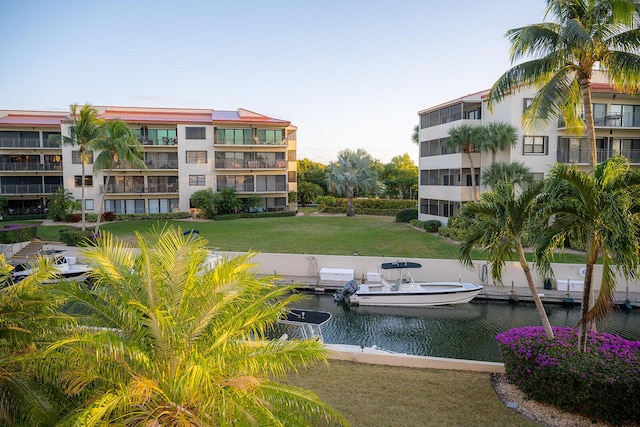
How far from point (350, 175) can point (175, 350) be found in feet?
143

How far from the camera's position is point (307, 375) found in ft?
33.9

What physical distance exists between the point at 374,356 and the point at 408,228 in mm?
27484

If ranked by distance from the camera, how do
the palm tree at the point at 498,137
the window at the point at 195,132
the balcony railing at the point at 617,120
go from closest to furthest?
the palm tree at the point at 498,137 → the balcony railing at the point at 617,120 → the window at the point at 195,132

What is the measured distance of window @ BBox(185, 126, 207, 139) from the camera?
150 ft

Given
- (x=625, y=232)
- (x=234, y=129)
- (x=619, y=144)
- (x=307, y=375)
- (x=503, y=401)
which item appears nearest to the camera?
(x=625, y=232)

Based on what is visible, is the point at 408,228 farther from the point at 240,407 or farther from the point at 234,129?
the point at 240,407

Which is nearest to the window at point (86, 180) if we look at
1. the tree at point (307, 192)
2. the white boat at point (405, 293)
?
the tree at point (307, 192)

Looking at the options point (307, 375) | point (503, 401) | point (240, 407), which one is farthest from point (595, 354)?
point (240, 407)

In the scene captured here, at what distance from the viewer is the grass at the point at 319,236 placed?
90.6 feet

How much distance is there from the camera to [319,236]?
3338 cm

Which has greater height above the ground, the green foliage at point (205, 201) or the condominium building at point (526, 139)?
the condominium building at point (526, 139)

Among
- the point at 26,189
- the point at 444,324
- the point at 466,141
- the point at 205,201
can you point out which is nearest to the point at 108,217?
the point at 205,201

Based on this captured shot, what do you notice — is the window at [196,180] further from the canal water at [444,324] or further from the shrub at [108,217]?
the canal water at [444,324]

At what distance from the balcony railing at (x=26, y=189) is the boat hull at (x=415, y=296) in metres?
38.6
